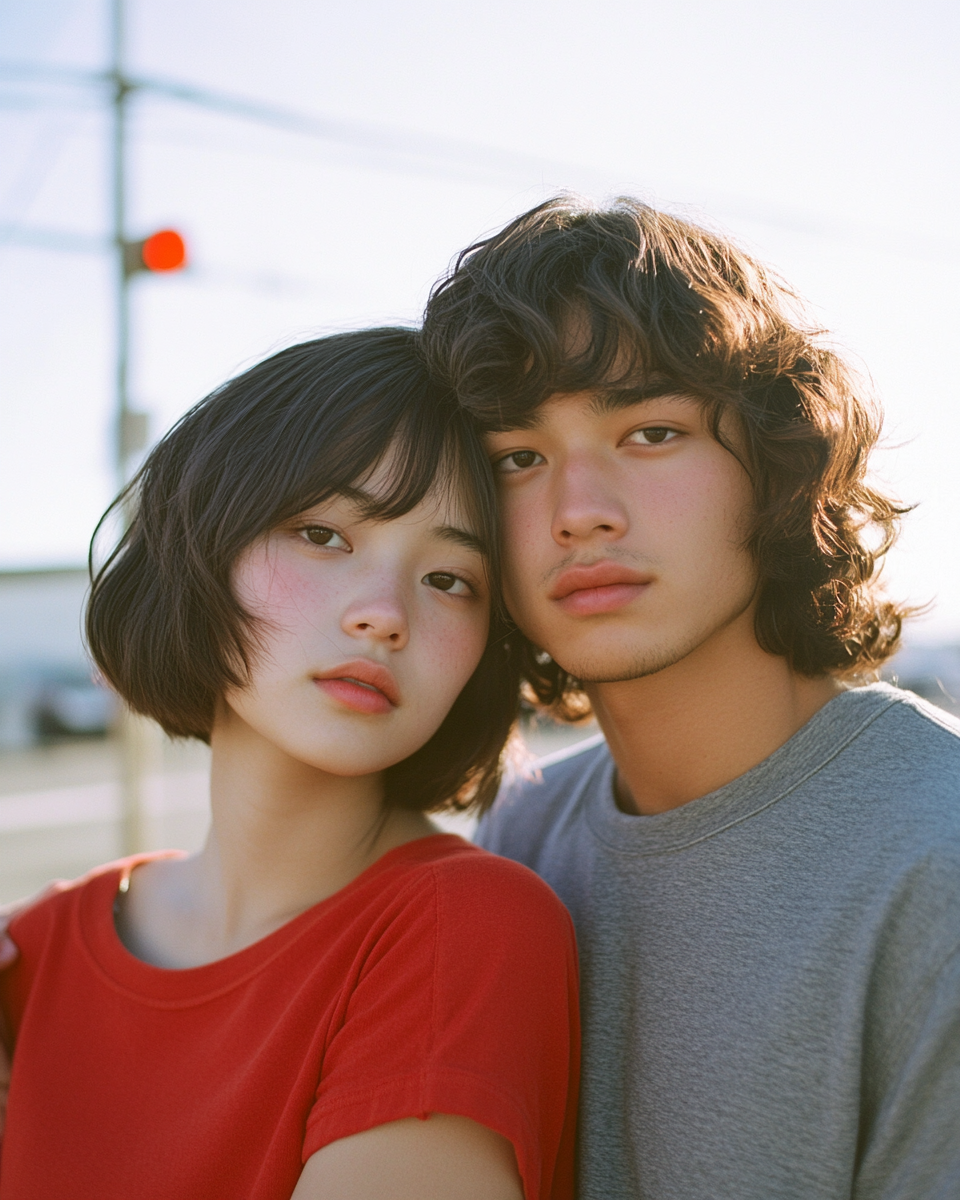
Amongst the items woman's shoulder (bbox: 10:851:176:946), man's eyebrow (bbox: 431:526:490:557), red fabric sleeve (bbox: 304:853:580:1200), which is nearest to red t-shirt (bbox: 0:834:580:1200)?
red fabric sleeve (bbox: 304:853:580:1200)

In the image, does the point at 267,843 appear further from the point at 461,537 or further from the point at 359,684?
the point at 461,537

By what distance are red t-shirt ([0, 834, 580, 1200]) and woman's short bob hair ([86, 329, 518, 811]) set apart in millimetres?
420

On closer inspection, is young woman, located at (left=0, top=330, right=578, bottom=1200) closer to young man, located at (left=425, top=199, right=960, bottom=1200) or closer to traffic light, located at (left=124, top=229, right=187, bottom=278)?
young man, located at (left=425, top=199, right=960, bottom=1200)

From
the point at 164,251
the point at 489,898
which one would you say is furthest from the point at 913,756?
the point at 164,251

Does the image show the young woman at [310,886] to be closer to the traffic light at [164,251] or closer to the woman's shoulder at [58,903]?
the woman's shoulder at [58,903]

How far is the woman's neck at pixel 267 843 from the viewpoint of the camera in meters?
1.83

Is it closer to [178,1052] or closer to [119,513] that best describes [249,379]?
[119,513]

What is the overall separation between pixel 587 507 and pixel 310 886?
872 mm

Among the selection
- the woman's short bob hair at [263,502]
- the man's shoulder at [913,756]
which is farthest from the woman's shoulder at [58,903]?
the man's shoulder at [913,756]

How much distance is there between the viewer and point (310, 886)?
6.00ft

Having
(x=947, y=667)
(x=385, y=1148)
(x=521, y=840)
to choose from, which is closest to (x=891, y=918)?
(x=385, y=1148)

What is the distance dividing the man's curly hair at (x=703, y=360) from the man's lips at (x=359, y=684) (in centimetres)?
53

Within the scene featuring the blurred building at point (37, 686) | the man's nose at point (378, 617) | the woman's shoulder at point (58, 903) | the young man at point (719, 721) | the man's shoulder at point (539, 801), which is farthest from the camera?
the blurred building at point (37, 686)

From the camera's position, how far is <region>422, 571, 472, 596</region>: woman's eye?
5.74 ft
